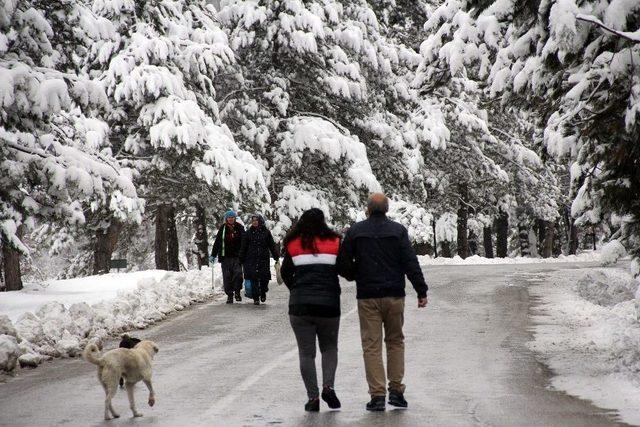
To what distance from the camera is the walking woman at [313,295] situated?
8492 mm

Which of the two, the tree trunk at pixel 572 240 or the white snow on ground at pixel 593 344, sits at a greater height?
the tree trunk at pixel 572 240

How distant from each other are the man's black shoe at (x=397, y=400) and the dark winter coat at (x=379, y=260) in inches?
37.1

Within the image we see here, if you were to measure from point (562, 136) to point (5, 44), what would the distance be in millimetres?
8261

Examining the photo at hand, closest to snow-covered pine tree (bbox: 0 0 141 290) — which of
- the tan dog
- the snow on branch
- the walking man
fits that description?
the tan dog

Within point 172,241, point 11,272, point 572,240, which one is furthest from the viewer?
point 572,240

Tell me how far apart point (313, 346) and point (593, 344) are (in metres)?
5.95

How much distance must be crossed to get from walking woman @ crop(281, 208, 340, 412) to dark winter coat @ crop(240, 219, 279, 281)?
1021 cm

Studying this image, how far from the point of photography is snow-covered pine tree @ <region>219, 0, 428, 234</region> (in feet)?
101

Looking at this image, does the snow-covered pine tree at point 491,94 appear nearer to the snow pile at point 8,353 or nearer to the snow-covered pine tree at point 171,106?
the snow pile at point 8,353

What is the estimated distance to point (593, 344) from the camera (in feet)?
42.6

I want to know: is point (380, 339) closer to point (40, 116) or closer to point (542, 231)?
point (40, 116)

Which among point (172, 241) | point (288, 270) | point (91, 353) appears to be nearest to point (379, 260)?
point (288, 270)

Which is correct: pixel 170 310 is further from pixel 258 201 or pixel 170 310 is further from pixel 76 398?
pixel 258 201

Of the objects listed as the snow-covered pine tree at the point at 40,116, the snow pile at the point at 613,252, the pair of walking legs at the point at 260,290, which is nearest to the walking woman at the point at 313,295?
the snow pile at the point at 613,252
